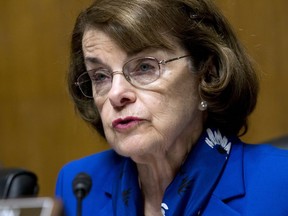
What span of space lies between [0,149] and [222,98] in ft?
5.92

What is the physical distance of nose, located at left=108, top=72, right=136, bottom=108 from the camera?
131 cm

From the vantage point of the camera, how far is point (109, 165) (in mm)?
1662

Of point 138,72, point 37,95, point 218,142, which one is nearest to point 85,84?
point 138,72

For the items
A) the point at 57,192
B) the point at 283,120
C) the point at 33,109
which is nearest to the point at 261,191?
the point at 57,192

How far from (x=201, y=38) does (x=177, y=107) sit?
7.4 inches

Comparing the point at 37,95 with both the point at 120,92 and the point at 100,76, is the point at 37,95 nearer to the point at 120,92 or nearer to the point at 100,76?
the point at 100,76

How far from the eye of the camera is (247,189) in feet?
4.45

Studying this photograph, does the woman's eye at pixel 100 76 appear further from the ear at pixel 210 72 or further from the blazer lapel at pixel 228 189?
the blazer lapel at pixel 228 189

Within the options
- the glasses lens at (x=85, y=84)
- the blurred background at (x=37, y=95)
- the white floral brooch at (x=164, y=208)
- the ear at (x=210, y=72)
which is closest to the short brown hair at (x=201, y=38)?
the ear at (x=210, y=72)

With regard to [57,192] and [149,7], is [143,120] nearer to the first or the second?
[149,7]

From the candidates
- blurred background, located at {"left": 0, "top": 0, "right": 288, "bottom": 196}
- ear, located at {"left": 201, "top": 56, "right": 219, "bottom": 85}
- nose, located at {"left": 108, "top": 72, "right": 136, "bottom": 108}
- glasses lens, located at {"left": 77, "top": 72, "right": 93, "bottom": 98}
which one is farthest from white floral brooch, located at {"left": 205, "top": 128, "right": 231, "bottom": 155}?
blurred background, located at {"left": 0, "top": 0, "right": 288, "bottom": 196}

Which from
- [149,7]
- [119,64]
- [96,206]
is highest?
[149,7]

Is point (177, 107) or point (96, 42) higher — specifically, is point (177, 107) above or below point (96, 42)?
below

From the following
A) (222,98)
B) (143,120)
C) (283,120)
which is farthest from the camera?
(283,120)
